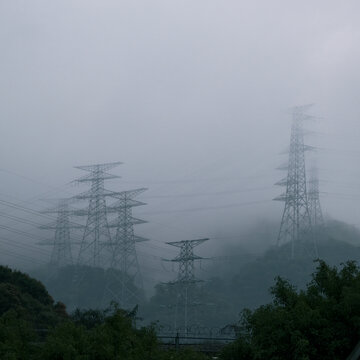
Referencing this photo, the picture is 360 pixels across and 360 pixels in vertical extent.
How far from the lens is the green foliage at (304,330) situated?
53.3ft

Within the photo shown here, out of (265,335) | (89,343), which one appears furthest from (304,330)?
(89,343)

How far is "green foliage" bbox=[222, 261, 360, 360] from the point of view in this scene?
640 inches

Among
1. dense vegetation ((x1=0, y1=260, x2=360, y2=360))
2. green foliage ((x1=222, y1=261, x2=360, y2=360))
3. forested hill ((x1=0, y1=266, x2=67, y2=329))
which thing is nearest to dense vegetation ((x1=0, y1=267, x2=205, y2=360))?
dense vegetation ((x1=0, y1=260, x2=360, y2=360))

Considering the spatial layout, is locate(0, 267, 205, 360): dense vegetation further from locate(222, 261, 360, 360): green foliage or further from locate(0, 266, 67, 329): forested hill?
locate(0, 266, 67, 329): forested hill

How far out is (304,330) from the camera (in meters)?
16.5

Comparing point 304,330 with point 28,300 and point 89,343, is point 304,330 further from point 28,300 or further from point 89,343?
point 28,300

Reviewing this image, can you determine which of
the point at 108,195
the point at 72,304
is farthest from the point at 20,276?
the point at 72,304

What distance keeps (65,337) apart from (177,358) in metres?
3.34

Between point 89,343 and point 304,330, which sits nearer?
point 89,343

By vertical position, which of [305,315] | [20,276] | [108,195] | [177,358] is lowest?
[177,358]

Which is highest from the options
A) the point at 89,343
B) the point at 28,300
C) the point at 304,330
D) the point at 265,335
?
the point at 28,300

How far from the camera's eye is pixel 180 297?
81.2 m

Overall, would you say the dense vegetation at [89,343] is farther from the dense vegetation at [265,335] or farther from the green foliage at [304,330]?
the green foliage at [304,330]

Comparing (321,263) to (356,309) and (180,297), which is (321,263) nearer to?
(356,309)
